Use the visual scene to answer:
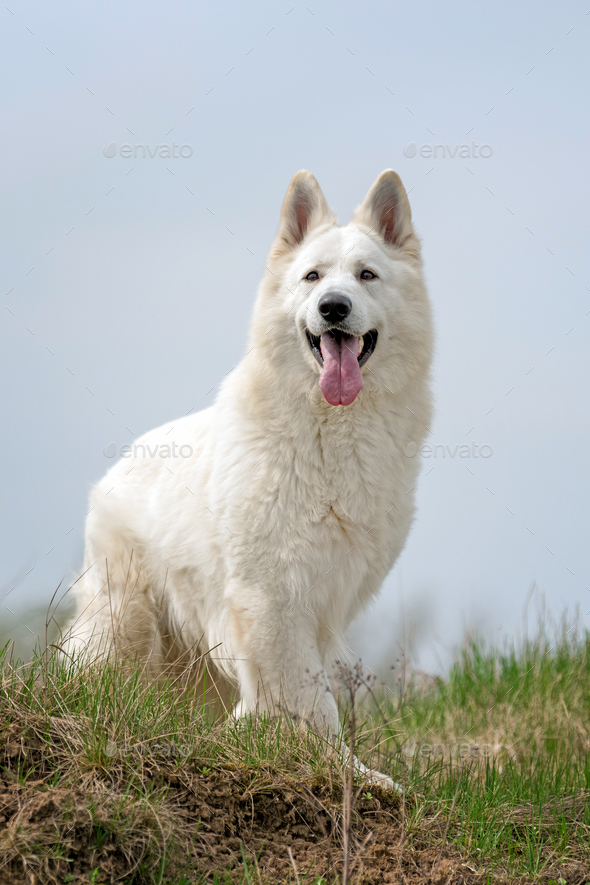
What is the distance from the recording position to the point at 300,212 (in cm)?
495

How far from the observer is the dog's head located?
436 cm

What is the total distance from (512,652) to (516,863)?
3803 millimetres

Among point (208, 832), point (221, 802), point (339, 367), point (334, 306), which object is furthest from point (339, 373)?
point (208, 832)

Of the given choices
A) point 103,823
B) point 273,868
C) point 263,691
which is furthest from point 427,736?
point 103,823

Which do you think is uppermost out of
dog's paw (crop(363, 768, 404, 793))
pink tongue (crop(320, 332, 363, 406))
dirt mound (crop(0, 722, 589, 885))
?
pink tongue (crop(320, 332, 363, 406))

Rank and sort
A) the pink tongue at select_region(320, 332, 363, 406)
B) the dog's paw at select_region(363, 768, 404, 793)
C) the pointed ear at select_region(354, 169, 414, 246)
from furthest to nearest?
the pointed ear at select_region(354, 169, 414, 246), the pink tongue at select_region(320, 332, 363, 406), the dog's paw at select_region(363, 768, 404, 793)

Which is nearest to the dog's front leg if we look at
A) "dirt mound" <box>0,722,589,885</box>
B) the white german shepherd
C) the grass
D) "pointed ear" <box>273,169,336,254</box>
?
the white german shepherd

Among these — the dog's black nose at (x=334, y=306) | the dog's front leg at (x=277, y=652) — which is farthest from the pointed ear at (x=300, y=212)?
the dog's front leg at (x=277, y=652)

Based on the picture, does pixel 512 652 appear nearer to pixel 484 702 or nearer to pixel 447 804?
pixel 484 702

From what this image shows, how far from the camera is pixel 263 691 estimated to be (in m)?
4.26

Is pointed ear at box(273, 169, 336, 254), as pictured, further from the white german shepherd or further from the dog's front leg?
the dog's front leg

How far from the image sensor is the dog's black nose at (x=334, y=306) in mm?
4215

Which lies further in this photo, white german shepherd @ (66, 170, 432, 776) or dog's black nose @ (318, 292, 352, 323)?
white german shepherd @ (66, 170, 432, 776)

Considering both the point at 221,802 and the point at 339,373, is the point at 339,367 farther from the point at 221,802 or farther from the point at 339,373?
the point at 221,802
